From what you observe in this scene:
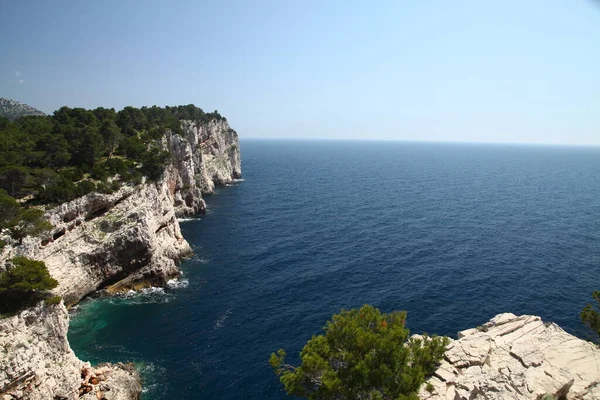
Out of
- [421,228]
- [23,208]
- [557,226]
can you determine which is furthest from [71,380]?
[557,226]

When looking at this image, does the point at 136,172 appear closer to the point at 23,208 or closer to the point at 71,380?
the point at 23,208

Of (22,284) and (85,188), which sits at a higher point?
(85,188)

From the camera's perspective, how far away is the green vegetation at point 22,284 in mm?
36719

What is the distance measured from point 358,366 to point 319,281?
36799mm

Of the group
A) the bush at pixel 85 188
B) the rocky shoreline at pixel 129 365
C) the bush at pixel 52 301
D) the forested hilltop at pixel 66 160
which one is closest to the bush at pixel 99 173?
the forested hilltop at pixel 66 160

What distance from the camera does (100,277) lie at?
184ft

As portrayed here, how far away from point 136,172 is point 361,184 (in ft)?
330

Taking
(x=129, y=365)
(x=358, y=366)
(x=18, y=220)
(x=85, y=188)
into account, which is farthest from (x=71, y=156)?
(x=358, y=366)

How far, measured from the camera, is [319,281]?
196 ft

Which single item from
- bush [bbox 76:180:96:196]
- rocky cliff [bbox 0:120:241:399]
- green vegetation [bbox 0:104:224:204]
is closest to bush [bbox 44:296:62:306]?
rocky cliff [bbox 0:120:241:399]

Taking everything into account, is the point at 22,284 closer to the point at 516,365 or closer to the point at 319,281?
the point at 319,281

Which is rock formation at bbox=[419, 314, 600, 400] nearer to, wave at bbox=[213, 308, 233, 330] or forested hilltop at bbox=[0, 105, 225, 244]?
wave at bbox=[213, 308, 233, 330]

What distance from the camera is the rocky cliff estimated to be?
3381 cm

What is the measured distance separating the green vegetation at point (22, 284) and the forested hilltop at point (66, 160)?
24.9ft
